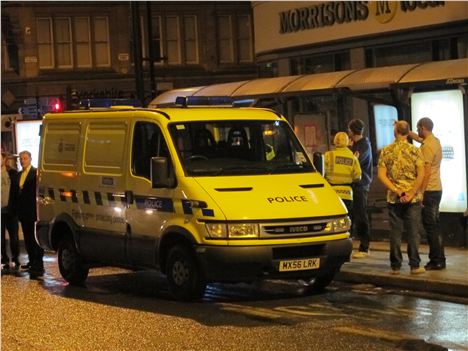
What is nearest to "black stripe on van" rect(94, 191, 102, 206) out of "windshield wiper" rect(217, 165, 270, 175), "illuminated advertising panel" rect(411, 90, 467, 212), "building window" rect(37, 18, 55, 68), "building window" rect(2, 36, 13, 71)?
"windshield wiper" rect(217, 165, 270, 175)

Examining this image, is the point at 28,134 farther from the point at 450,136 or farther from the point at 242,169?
the point at 242,169

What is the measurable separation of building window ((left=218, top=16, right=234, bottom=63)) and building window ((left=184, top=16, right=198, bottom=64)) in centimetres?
114

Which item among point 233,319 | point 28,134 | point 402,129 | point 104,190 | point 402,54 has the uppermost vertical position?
point 402,54

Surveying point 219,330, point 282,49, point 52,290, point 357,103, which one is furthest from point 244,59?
point 219,330

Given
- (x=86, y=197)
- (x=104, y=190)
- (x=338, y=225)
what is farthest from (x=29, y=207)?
(x=338, y=225)

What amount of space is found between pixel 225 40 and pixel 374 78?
1019 inches

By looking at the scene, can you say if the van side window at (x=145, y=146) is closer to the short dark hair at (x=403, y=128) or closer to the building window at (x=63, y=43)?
the short dark hair at (x=403, y=128)

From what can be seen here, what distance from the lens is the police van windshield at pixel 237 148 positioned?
9664 mm

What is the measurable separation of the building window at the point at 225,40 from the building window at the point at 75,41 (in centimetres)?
514

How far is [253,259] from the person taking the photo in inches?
352

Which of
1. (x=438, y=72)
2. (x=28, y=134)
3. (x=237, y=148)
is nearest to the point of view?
(x=237, y=148)

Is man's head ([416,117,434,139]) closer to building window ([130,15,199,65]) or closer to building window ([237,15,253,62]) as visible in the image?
building window ([130,15,199,65])

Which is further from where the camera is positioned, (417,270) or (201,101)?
(201,101)

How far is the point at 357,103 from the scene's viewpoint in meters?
14.9
